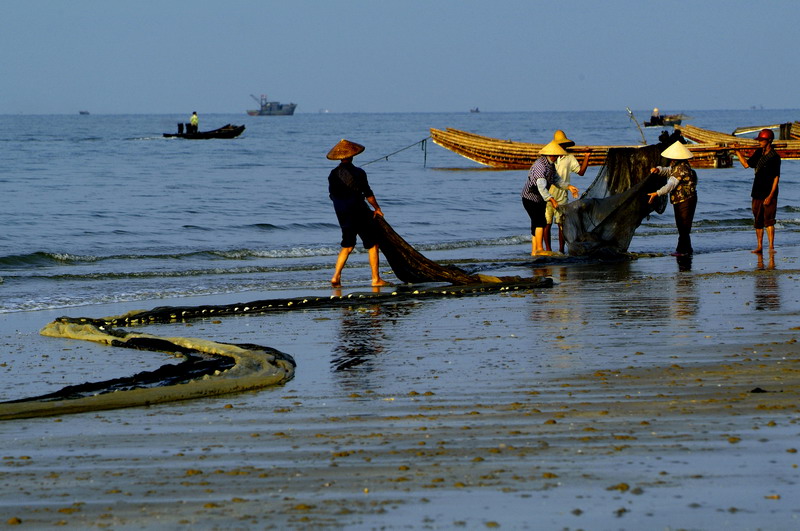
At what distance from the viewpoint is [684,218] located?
13.6 m

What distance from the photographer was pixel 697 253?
14.9 meters

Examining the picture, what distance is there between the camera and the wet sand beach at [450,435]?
3.81 meters

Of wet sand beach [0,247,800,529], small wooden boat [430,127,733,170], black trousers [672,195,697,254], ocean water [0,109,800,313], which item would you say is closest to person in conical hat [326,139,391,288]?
ocean water [0,109,800,313]

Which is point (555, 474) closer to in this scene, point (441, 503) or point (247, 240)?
point (441, 503)

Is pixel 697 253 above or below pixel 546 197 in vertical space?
below

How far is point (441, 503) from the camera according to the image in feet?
12.7

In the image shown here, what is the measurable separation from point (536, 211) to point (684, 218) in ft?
6.41

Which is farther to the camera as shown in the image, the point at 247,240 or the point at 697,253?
the point at 247,240

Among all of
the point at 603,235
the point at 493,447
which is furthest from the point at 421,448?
the point at 603,235

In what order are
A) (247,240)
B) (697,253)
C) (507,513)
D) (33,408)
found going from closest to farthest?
(507,513) < (33,408) < (697,253) < (247,240)

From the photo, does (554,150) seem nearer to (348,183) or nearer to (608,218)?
(608,218)

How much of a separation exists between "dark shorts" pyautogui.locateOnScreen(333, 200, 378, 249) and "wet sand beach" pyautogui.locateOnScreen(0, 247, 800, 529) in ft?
8.56

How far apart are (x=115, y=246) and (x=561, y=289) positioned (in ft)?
32.8

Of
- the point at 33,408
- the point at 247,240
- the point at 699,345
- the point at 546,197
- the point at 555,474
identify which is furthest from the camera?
the point at 247,240
